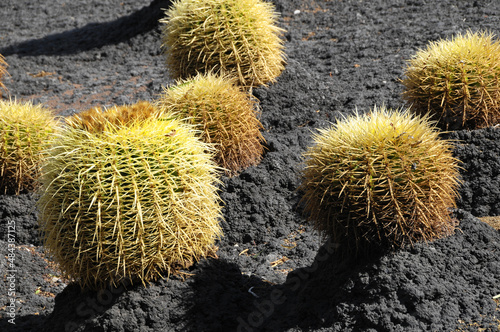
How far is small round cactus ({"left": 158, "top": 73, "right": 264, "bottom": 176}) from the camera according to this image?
4.50 metres

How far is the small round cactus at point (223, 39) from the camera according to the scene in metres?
5.33

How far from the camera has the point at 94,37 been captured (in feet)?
30.6

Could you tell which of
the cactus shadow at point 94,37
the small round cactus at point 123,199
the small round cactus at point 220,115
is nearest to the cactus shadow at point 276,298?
the small round cactus at point 123,199

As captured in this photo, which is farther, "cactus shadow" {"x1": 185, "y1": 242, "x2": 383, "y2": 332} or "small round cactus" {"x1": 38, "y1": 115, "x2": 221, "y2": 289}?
"cactus shadow" {"x1": 185, "y1": 242, "x2": 383, "y2": 332}

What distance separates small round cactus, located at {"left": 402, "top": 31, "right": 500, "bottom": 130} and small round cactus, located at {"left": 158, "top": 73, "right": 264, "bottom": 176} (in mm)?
1522

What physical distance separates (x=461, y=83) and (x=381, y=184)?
199cm

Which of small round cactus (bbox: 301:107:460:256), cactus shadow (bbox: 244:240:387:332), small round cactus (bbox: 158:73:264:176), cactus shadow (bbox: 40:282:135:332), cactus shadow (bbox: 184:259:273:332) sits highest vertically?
small round cactus (bbox: 301:107:460:256)

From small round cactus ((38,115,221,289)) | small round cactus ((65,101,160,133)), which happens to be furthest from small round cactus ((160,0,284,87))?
small round cactus ((38,115,221,289))

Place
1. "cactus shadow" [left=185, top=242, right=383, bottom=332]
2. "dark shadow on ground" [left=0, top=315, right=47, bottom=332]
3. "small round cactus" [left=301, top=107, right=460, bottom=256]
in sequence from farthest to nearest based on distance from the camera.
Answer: "dark shadow on ground" [left=0, top=315, right=47, bottom=332]
"cactus shadow" [left=185, top=242, right=383, bottom=332]
"small round cactus" [left=301, top=107, right=460, bottom=256]

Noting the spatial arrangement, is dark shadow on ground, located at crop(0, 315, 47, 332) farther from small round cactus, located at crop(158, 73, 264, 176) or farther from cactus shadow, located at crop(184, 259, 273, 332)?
small round cactus, located at crop(158, 73, 264, 176)

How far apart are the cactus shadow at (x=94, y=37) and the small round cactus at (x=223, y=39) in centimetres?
340

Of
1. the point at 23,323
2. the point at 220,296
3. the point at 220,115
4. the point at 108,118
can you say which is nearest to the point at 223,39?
the point at 220,115

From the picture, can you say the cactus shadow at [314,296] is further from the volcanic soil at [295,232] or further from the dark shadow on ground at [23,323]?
the dark shadow on ground at [23,323]

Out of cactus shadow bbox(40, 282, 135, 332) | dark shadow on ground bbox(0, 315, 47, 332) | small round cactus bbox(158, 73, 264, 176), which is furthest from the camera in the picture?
small round cactus bbox(158, 73, 264, 176)
